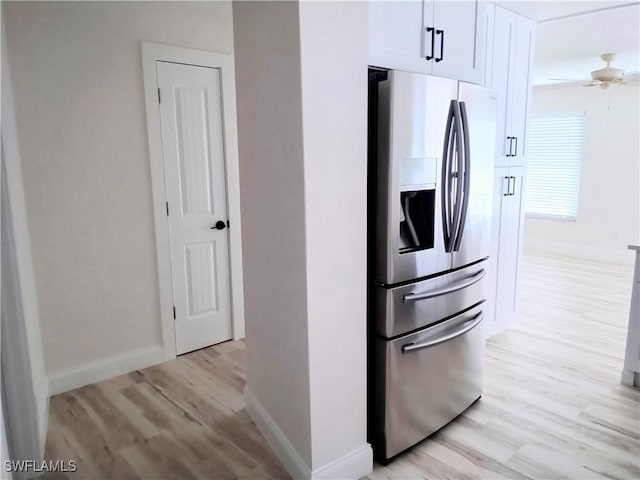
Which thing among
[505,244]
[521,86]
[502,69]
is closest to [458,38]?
[502,69]

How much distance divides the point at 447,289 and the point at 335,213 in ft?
2.47

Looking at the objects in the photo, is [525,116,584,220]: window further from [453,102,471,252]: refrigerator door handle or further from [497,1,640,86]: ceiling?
[453,102,471,252]: refrigerator door handle

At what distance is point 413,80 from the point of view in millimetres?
1864

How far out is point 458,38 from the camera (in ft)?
7.63

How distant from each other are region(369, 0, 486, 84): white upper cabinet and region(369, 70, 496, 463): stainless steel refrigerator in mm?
195

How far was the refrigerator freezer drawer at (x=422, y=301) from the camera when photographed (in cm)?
196

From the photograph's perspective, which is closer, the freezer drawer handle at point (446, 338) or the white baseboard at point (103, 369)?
the freezer drawer handle at point (446, 338)

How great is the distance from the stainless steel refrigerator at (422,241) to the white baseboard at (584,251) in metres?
4.80

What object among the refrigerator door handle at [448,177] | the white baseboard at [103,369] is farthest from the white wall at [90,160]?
the refrigerator door handle at [448,177]

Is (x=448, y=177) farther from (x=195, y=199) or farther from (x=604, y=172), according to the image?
(x=604, y=172)

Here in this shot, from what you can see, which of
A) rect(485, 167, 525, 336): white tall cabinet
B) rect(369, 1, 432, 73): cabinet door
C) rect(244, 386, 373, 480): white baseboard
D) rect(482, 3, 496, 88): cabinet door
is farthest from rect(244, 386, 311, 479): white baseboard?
rect(482, 3, 496, 88): cabinet door

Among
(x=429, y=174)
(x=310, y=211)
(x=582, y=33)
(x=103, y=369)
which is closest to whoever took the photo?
(x=310, y=211)

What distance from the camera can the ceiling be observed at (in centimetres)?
307
